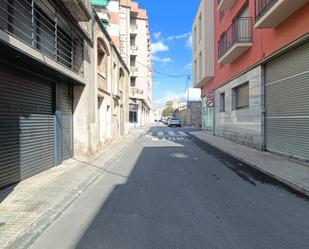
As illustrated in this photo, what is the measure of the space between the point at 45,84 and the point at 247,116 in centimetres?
1086

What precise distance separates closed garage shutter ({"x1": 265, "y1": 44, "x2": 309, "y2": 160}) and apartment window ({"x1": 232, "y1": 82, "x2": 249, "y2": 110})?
352 centimetres

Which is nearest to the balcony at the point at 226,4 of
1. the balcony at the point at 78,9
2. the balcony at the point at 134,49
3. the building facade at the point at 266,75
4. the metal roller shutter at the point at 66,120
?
the building facade at the point at 266,75

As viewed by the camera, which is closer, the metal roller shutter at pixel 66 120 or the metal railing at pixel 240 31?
the metal roller shutter at pixel 66 120

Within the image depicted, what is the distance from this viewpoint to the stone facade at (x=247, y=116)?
14.4 meters

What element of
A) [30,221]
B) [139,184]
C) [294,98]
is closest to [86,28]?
[139,184]

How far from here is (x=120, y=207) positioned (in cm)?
587

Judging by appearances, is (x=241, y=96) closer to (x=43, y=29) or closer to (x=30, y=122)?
(x=43, y=29)

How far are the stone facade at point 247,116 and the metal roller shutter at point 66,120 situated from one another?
8.58 m

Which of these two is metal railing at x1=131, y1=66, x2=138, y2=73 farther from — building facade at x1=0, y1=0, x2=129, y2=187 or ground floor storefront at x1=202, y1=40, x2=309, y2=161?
building facade at x1=0, y1=0, x2=129, y2=187

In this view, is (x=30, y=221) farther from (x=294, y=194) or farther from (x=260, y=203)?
(x=294, y=194)

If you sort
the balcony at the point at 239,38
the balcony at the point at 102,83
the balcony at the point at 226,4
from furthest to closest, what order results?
the balcony at the point at 226,4 → the balcony at the point at 239,38 → the balcony at the point at 102,83

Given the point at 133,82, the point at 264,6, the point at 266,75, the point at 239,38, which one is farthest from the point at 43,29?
the point at 133,82

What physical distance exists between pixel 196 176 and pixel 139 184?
6.23 ft

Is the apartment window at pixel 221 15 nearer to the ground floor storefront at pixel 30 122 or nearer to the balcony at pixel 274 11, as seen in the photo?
the balcony at pixel 274 11
